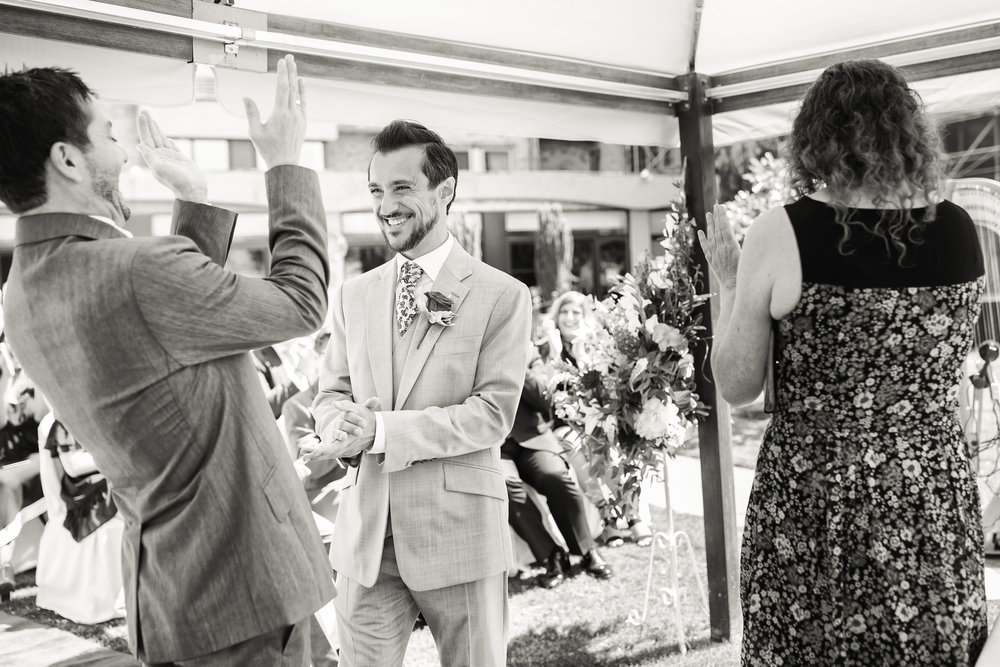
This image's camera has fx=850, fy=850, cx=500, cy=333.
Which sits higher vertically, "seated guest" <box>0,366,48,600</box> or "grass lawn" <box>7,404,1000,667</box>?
"seated guest" <box>0,366,48,600</box>

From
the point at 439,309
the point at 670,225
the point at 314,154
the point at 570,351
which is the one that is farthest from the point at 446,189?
the point at 314,154

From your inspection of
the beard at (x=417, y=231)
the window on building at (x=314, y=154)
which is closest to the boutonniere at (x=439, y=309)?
the beard at (x=417, y=231)

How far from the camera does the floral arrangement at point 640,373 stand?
4.71 m

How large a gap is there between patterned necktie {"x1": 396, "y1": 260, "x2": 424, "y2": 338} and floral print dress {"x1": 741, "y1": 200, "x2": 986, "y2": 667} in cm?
124

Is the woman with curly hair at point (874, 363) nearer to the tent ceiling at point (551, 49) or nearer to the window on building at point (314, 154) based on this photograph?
the tent ceiling at point (551, 49)

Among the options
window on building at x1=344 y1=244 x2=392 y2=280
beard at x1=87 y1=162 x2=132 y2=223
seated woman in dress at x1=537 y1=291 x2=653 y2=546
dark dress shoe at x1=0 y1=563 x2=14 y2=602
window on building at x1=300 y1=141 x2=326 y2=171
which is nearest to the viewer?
beard at x1=87 y1=162 x2=132 y2=223

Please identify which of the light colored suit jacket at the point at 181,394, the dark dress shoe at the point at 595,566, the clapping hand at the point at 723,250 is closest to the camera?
the light colored suit jacket at the point at 181,394

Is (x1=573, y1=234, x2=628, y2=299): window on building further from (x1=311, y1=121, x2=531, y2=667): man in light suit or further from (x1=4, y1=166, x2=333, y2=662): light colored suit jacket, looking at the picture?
(x1=4, y1=166, x2=333, y2=662): light colored suit jacket

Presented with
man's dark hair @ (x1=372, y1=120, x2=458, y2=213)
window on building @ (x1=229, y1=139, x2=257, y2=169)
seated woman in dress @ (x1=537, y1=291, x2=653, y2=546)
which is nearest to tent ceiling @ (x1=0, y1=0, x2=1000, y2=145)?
man's dark hair @ (x1=372, y1=120, x2=458, y2=213)

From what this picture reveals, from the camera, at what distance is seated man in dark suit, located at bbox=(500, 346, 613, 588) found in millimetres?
7059

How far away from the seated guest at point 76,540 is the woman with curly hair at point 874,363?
5.42 meters

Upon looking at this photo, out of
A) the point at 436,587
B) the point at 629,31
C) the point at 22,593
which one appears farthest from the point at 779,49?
the point at 22,593

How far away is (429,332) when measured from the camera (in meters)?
2.85

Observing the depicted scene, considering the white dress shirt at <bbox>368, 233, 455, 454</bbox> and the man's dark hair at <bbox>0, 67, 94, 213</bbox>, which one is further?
the white dress shirt at <bbox>368, 233, 455, 454</bbox>
